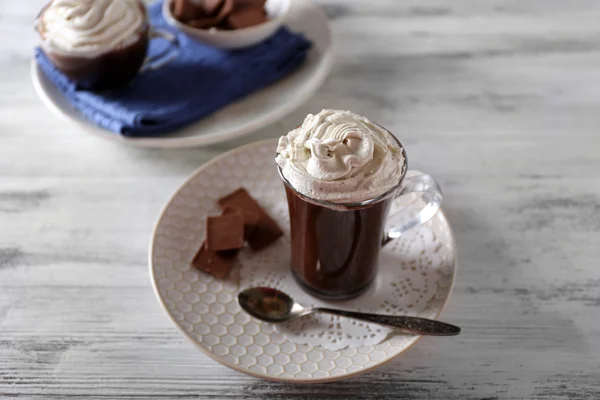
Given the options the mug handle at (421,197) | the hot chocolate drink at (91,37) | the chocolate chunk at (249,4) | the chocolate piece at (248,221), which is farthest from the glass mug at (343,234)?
the chocolate chunk at (249,4)

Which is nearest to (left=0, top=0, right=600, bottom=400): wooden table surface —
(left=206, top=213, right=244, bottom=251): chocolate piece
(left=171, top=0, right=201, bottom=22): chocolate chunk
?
(left=206, top=213, right=244, bottom=251): chocolate piece

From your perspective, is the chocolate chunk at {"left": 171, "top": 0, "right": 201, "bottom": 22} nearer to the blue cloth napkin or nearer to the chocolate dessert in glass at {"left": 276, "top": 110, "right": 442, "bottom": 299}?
the blue cloth napkin

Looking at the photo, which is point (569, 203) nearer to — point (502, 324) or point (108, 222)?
point (502, 324)

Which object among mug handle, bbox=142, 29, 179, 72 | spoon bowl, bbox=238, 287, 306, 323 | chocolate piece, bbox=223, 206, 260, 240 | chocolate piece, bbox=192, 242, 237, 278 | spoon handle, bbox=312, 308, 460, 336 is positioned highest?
mug handle, bbox=142, 29, 179, 72

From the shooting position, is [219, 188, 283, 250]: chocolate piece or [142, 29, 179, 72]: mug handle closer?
[219, 188, 283, 250]: chocolate piece

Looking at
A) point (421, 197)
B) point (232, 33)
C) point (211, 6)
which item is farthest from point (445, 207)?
point (211, 6)

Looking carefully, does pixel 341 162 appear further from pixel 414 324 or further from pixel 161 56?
pixel 161 56
